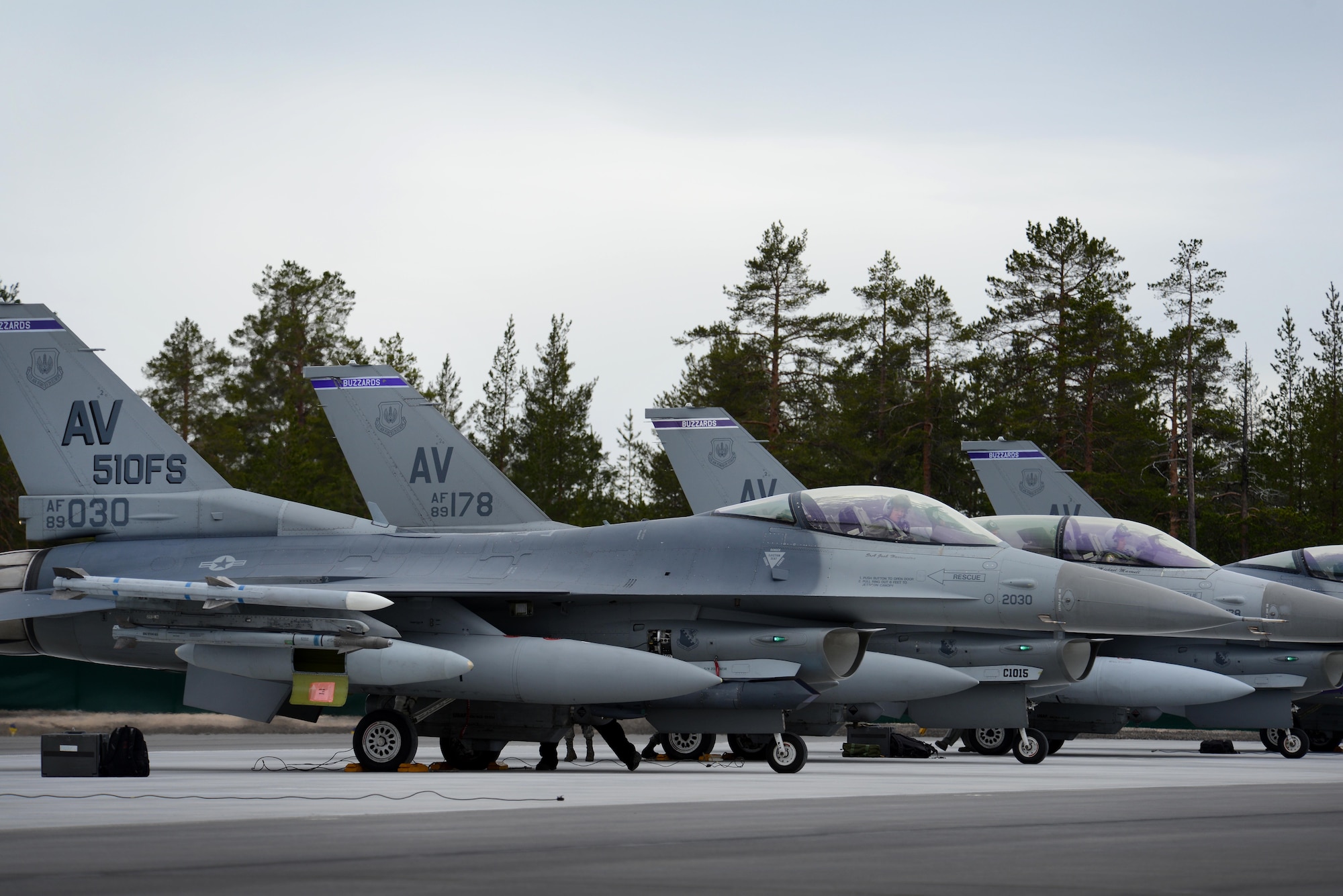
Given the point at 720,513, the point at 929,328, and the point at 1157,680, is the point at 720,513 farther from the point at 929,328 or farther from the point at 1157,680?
the point at 929,328

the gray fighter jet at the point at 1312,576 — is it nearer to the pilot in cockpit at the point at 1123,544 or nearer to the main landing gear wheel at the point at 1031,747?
the pilot in cockpit at the point at 1123,544

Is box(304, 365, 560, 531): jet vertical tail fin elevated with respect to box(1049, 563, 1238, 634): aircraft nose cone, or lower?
elevated

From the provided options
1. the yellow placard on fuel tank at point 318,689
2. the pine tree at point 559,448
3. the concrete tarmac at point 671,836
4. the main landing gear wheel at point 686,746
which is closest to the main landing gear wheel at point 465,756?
the yellow placard on fuel tank at point 318,689

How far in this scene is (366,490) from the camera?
1892 cm

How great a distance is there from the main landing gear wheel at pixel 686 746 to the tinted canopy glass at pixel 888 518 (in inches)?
143

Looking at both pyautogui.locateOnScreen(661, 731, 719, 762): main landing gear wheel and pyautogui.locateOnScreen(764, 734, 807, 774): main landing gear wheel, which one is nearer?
pyautogui.locateOnScreen(764, 734, 807, 774): main landing gear wheel

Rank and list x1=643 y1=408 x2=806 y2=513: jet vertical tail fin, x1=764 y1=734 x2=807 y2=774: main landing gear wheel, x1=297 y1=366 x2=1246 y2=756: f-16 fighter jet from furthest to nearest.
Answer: x1=643 y1=408 x2=806 y2=513: jet vertical tail fin, x1=764 y1=734 x2=807 y2=774: main landing gear wheel, x1=297 y1=366 x2=1246 y2=756: f-16 fighter jet

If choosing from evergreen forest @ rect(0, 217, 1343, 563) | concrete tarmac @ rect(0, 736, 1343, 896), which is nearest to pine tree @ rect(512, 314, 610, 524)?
evergreen forest @ rect(0, 217, 1343, 563)

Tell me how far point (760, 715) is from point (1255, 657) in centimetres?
886

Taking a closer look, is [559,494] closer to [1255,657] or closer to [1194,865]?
[1255,657]

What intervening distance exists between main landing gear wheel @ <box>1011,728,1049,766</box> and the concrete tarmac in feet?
17.6

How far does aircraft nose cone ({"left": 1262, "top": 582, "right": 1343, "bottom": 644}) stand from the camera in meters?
19.2

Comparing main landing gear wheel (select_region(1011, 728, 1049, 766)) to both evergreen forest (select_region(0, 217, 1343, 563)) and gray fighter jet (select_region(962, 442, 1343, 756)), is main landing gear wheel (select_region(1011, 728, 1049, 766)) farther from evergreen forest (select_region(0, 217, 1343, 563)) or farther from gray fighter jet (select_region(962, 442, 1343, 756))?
evergreen forest (select_region(0, 217, 1343, 563))

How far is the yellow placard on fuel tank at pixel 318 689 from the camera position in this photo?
13938 mm
